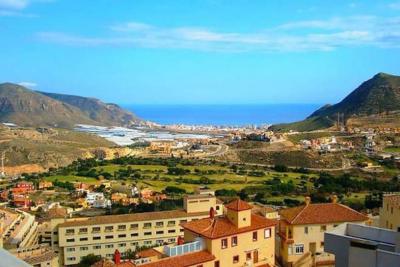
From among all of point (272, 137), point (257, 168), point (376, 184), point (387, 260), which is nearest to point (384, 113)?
point (272, 137)

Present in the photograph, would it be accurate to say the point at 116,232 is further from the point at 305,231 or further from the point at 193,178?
the point at 193,178

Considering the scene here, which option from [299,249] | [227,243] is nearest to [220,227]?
[227,243]

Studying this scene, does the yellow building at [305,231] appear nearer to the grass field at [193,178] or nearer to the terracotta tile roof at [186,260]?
the terracotta tile roof at [186,260]

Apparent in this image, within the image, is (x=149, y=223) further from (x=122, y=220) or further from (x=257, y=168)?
(x=257, y=168)

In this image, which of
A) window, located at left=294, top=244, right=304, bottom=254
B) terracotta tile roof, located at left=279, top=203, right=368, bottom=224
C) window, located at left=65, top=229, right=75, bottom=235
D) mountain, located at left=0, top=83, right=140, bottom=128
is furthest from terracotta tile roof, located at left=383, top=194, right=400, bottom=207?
mountain, located at left=0, top=83, right=140, bottom=128

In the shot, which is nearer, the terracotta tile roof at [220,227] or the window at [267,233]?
the terracotta tile roof at [220,227]

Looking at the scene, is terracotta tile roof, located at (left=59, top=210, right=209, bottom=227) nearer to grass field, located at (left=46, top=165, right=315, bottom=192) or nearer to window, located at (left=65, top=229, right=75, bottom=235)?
window, located at (left=65, top=229, right=75, bottom=235)

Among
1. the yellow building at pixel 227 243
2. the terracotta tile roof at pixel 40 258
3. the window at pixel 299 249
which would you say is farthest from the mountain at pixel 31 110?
→ the yellow building at pixel 227 243
